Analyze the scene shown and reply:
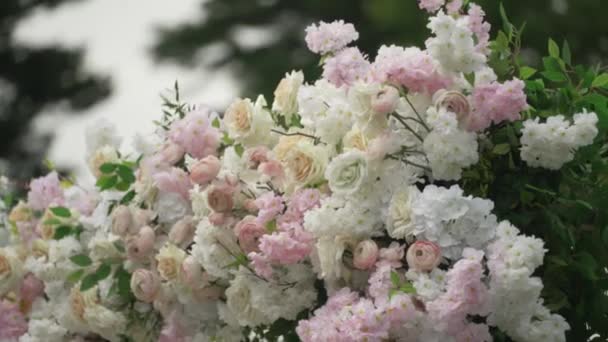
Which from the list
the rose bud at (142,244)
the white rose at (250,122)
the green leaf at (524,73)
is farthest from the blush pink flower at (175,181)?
the green leaf at (524,73)

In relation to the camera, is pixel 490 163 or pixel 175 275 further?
pixel 175 275

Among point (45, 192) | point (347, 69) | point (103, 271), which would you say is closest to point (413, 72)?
point (347, 69)

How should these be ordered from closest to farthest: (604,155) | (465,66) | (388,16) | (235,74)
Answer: (465,66) < (604,155) < (388,16) < (235,74)

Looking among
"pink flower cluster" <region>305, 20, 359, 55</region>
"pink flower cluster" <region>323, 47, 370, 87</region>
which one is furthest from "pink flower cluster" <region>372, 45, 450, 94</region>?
→ "pink flower cluster" <region>305, 20, 359, 55</region>

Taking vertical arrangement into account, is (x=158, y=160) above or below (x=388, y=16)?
above

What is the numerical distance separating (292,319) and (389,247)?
12.7 inches

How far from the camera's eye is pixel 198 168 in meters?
2.59

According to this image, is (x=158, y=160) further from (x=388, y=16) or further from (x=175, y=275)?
(x=388, y=16)

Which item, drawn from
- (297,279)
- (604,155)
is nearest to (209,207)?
(297,279)

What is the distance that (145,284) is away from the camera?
2.83m

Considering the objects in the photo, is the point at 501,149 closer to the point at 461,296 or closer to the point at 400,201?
the point at 400,201

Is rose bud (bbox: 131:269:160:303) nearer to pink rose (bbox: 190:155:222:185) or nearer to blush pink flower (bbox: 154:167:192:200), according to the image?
blush pink flower (bbox: 154:167:192:200)

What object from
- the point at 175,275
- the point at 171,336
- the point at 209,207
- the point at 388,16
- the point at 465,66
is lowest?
the point at 388,16

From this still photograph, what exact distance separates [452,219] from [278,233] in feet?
1.41
